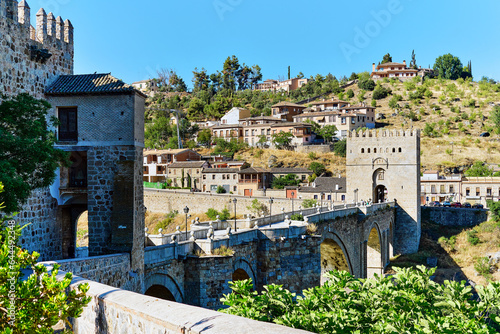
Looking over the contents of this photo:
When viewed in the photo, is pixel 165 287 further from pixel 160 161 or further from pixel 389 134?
pixel 160 161

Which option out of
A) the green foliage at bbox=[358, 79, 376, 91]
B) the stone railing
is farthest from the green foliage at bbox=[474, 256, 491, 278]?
the green foliage at bbox=[358, 79, 376, 91]

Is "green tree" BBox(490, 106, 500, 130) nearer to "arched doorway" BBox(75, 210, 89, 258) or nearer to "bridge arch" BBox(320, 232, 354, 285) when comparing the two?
"bridge arch" BBox(320, 232, 354, 285)

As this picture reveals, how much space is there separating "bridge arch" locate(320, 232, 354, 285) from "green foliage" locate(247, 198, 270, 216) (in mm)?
16307

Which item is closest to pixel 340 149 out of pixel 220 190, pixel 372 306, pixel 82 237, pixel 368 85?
pixel 220 190

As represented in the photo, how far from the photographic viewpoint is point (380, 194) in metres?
51.5

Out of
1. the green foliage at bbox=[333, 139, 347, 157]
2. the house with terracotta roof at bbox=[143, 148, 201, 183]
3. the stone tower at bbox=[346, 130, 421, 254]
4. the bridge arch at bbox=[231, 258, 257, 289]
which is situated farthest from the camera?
the house with terracotta roof at bbox=[143, 148, 201, 183]

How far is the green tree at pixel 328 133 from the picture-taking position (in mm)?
Result: 77625

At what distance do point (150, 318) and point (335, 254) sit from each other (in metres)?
30.4

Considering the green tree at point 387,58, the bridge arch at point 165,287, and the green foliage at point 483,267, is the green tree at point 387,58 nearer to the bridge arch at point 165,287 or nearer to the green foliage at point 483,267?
the green foliage at point 483,267

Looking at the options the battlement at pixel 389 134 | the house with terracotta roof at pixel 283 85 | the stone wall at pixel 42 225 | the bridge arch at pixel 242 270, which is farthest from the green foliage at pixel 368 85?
the stone wall at pixel 42 225

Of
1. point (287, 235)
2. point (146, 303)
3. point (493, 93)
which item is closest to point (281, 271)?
point (287, 235)

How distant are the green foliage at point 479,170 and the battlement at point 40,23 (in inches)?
2458

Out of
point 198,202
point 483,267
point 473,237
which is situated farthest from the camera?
point 198,202

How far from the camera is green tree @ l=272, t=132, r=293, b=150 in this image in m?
76.1
